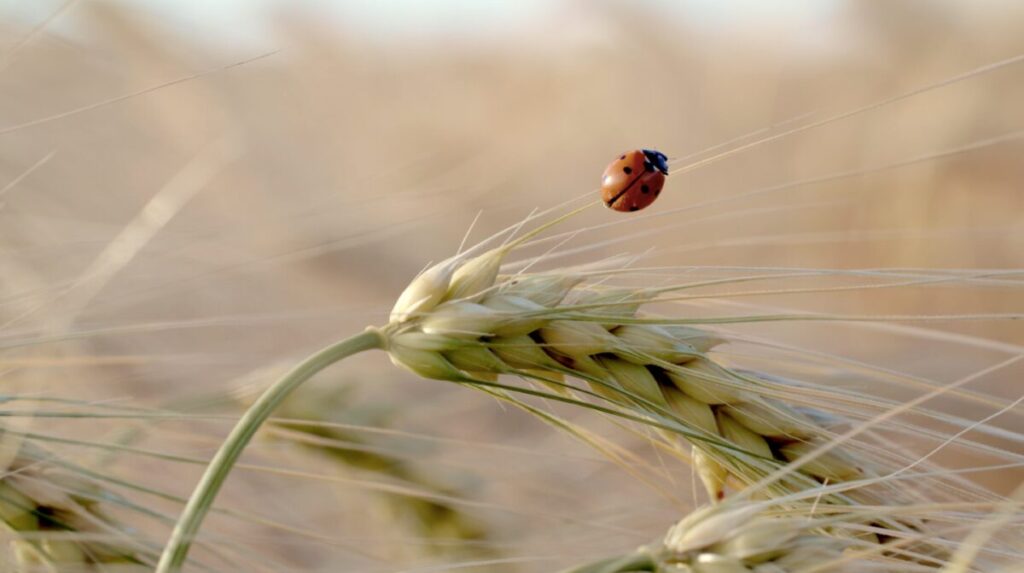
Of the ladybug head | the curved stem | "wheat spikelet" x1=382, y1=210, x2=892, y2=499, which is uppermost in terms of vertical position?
the ladybug head

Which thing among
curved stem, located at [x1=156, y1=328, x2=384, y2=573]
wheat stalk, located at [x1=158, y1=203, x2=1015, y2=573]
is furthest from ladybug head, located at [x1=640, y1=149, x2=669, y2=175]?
curved stem, located at [x1=156, y1=328, x2=384, y2=573]

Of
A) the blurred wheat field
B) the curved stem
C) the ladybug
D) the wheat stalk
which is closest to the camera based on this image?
the curved stem

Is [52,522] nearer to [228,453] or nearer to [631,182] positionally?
[228,453]

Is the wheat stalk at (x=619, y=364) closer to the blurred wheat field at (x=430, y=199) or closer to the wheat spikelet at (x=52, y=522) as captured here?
the blurred wheat field at (x=430, y=199)

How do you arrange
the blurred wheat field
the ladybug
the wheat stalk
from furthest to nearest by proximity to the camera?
the blurred wheat field → the ladybug → the wheat stalk

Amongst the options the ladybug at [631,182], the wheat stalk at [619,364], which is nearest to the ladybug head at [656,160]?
the ladybug at [631,182]

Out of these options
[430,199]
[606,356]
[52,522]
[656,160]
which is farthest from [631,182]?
[430,199]

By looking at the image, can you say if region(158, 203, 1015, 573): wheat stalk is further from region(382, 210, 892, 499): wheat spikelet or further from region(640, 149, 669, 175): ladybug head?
region(640, 149, 669, 175): ladybug head
